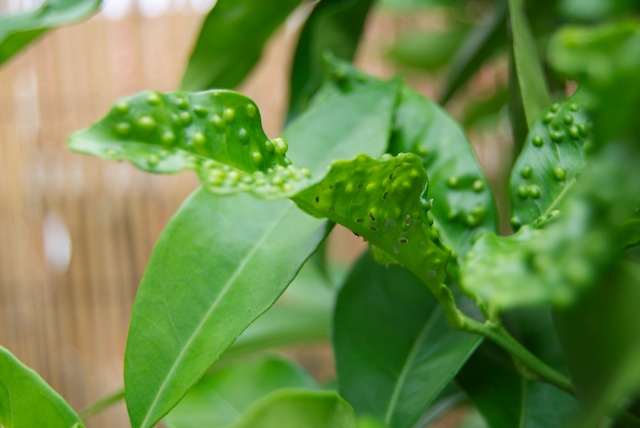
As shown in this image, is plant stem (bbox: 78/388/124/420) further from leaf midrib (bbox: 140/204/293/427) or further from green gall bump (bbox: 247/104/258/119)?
green gall bump (bbox: 247/104/258/119)

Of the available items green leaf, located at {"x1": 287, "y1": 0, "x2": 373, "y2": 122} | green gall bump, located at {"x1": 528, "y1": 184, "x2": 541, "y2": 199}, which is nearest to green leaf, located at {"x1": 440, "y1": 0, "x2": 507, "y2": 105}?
green leaf, located at {"x1": 287, "y1": 0, "x2": 373, "y2": 122}

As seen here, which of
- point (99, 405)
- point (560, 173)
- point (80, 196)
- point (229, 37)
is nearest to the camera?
point (560, 173)

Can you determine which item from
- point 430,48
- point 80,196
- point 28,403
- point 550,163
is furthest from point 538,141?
point 80,196

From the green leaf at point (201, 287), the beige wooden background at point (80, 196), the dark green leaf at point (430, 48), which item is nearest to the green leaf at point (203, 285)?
the green leaf at point (201, 287)

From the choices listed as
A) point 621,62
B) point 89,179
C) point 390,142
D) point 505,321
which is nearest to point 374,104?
point 390,142

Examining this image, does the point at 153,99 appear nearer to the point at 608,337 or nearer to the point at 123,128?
the point at 123,128

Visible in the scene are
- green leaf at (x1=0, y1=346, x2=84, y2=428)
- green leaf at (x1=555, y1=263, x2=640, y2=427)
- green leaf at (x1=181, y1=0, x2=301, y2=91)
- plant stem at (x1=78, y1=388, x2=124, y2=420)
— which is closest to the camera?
green leaf at (x1=555, y1=263, x2=640, y2=427)
